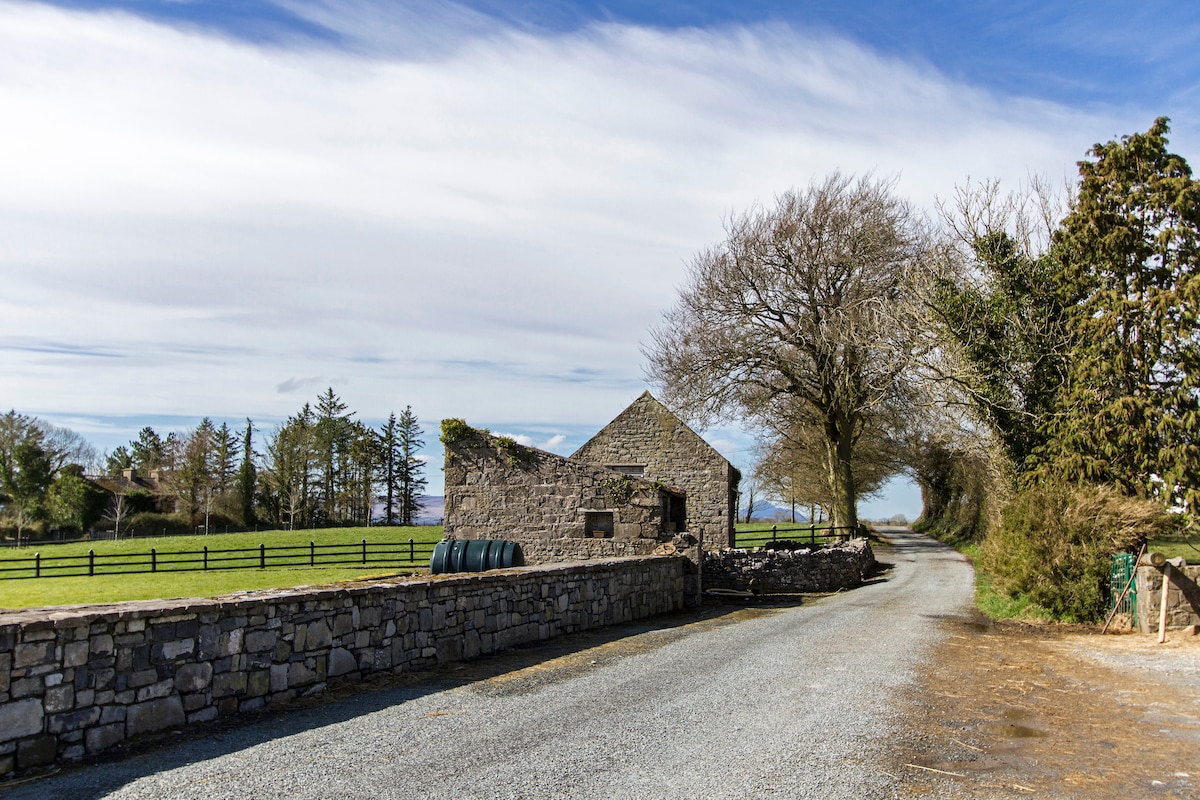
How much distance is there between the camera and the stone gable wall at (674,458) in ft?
99.1

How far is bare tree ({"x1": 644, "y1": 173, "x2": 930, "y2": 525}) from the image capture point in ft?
91.9

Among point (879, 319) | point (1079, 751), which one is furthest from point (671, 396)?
point (1079, 751)

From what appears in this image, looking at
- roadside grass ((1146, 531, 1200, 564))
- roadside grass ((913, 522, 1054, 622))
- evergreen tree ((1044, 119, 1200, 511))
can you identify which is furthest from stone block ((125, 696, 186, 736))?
roadside grass ((1146, 531, 1200, 564))

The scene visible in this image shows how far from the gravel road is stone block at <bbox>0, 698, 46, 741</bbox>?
38 cm

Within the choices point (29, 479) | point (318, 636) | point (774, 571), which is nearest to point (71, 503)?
point (29, 479)

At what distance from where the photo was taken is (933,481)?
48500 millimetres

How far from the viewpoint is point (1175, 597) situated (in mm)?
12492

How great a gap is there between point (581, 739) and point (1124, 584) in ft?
35.0

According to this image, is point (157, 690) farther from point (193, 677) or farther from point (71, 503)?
point (71, 503)

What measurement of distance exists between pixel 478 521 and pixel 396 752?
1771 centimetres

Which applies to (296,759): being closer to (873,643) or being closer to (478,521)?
(873,643)

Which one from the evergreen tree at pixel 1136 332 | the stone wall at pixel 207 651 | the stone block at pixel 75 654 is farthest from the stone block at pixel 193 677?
the evergreen tree at pixel 1136 332

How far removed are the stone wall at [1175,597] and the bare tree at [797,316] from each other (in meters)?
14.4

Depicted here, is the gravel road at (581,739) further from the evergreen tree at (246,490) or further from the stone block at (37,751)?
the evergreen tree at (246,490)
